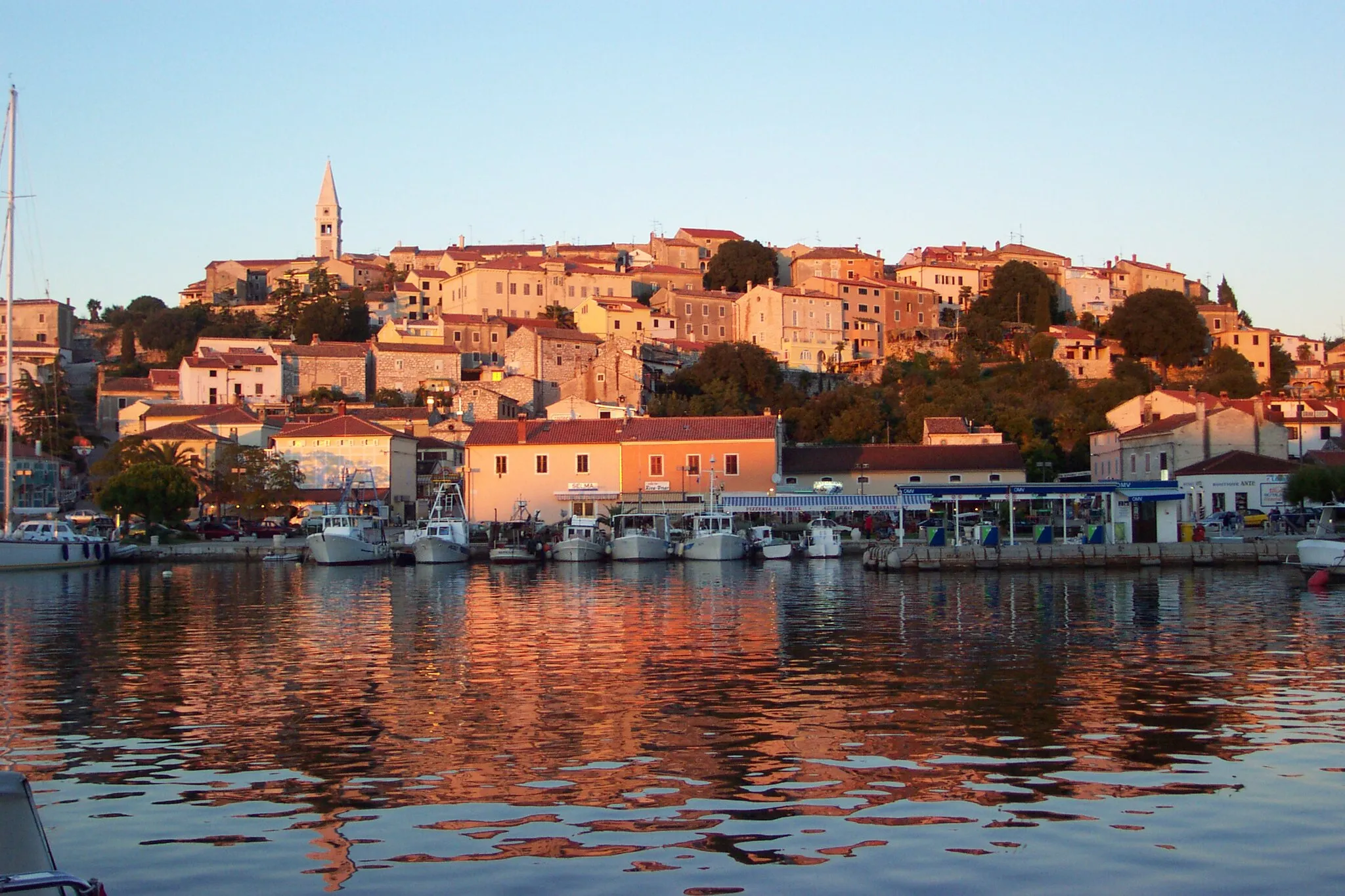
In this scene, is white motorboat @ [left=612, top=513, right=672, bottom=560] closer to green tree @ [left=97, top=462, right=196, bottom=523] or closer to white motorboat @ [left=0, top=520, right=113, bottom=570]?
white motorboat @ [left=0, top=520, right=113, bottom=570]

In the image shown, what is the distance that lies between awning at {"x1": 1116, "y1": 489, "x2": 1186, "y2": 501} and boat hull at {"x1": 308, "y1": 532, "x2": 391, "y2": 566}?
101ft

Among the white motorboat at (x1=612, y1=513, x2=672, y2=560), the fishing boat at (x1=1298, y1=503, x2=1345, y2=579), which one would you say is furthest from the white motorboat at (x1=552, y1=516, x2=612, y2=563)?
the fishing boat at (x1=1298, y1=503, x2=1345, y2=579)

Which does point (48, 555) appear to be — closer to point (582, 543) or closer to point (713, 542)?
point (582, 543)

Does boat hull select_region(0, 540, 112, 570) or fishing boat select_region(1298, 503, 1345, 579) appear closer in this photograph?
fishing boat select_region(1298, 503, 1345, 579)

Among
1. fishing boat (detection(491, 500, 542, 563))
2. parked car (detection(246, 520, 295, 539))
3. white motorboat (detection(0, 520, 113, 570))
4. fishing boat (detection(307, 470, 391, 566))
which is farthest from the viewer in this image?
parked car (detection(246, 520, 295, 539))

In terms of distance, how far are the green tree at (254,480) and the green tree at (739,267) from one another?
5962cm

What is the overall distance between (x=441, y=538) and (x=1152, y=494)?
28.3 m

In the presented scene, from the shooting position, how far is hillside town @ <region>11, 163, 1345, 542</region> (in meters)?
62.8

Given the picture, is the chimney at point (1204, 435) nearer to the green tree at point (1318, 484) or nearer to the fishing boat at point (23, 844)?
the green tree at point (1318, 484)

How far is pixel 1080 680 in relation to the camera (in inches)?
717

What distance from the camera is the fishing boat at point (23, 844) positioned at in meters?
6.48

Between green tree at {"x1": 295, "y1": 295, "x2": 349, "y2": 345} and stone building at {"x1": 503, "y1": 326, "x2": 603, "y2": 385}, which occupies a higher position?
green tree at {"x1": 295, "y1": 295, "x2": 349, "y2": 345}

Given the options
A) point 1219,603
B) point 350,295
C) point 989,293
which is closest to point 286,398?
point 350,295

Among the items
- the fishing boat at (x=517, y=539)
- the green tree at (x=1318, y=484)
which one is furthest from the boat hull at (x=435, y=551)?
Answer: the green tree at (x=1318, y=484)
